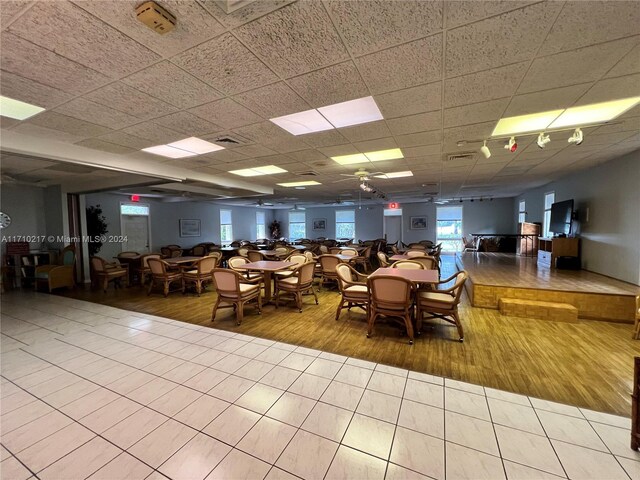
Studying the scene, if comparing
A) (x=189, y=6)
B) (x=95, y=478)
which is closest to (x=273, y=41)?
(x=189, y=6)

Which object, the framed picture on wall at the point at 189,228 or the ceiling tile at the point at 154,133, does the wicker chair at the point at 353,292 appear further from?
the framed picture on wall at the point at 189,228

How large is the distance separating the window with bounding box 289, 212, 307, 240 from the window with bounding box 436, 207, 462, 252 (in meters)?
7.59

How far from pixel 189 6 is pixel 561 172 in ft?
26.7

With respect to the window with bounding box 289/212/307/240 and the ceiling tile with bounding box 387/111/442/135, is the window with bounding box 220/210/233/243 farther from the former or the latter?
the ceiling tile with bounding box 387/111/442/135

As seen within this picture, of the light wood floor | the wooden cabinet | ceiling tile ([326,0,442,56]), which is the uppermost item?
ceiling tile ([326,0,442,56])

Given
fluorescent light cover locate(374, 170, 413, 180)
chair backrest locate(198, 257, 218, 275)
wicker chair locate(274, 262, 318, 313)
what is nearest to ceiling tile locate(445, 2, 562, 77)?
wicker chair locate(274, 262, 318, 313)

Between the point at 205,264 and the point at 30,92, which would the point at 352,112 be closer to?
the point at 30,92

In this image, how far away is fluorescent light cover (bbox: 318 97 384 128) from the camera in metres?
2.69

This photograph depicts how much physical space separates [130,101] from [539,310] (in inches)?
242

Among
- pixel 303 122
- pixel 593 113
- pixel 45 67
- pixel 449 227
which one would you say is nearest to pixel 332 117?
pixel 303 122

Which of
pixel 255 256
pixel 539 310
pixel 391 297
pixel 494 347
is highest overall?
pixel 255 256

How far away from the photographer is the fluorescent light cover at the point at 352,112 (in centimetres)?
269

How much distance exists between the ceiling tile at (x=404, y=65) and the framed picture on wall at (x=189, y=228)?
10.3 metres

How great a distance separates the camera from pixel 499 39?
174 cm
